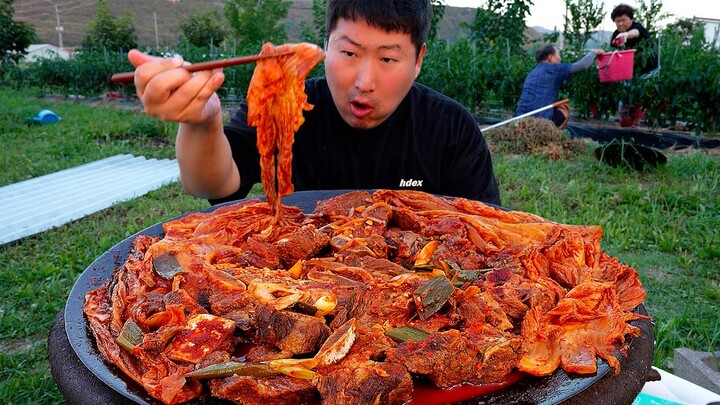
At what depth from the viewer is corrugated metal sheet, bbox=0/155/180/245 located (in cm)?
→ 653

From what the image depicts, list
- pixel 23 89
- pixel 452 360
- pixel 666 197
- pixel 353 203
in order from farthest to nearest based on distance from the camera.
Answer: pixel 23 89 → pixel 666 197 → pixel 353 203 → pixel 452 360

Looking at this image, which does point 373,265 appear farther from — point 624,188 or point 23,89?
point 23,89

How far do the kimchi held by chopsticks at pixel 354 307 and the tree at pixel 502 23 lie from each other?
1733 cm

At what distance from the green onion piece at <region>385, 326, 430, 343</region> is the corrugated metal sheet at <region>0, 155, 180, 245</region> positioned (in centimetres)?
566

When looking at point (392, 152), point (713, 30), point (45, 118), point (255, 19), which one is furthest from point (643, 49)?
point (255, 19)

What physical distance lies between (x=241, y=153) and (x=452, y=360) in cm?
228

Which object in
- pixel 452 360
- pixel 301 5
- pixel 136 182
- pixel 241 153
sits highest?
pixel 301 5

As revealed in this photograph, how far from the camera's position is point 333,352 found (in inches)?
59.4

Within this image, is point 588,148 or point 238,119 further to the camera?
point 588,148

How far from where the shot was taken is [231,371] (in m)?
1.45

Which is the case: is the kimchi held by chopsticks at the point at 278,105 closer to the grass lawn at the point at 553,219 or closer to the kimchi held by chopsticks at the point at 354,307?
the kimchi held by chopsticks at the point at 354,307

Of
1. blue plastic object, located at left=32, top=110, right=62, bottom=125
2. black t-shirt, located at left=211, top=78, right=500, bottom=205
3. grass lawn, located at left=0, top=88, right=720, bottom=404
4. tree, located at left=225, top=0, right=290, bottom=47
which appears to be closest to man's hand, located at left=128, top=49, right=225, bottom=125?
black t-shirt, located at left=211, top=78, right=500, bottom=205

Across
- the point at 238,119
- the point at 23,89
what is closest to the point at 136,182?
the point at 238,119

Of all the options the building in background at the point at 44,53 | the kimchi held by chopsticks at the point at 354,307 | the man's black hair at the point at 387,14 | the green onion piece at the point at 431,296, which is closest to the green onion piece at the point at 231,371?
the kimchi held by chopsticks at the point at 354,307
